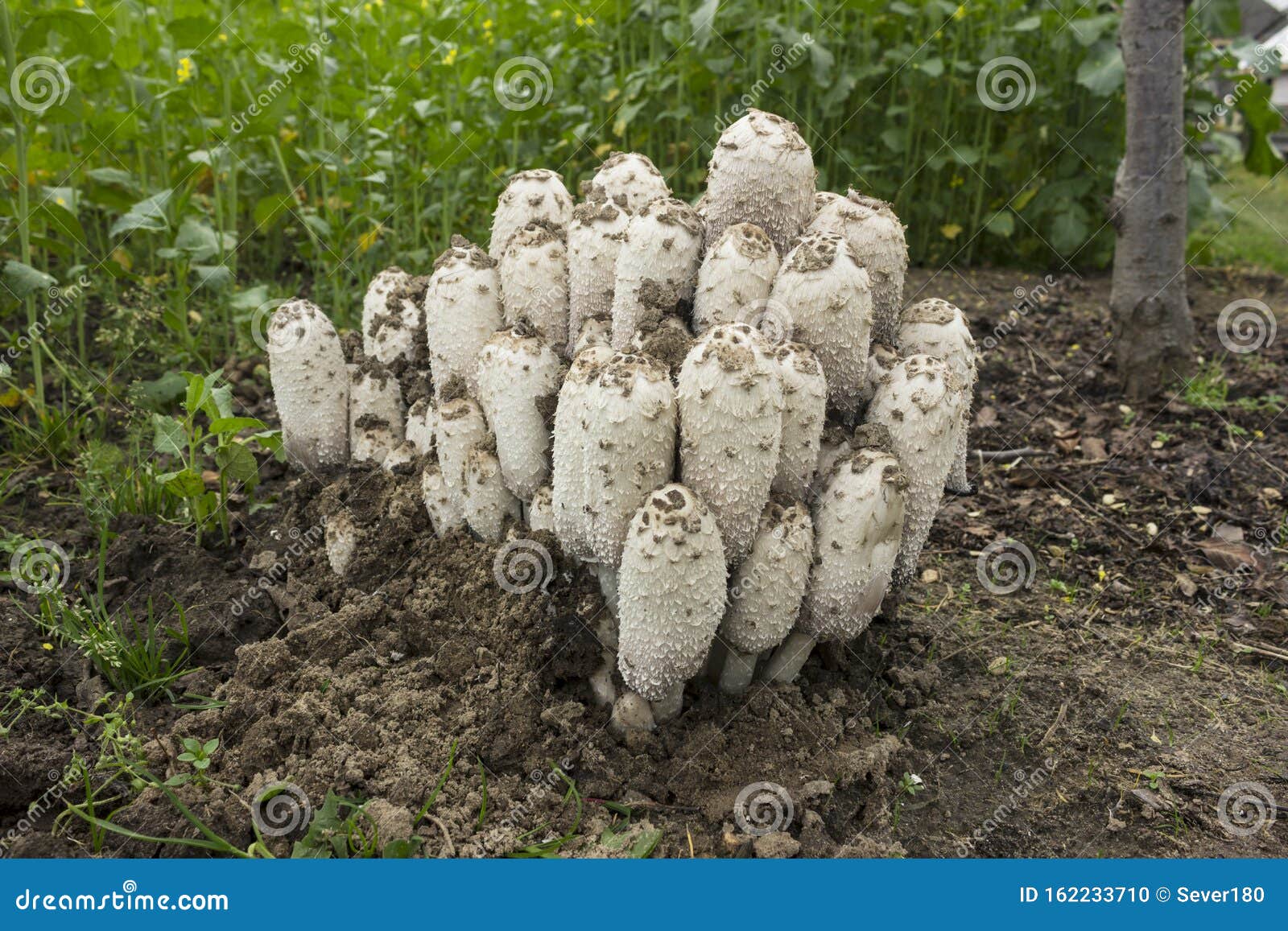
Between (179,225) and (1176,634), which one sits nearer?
(1176,634)

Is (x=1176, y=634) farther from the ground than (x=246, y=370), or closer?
closer

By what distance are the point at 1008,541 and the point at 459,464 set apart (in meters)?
1.97

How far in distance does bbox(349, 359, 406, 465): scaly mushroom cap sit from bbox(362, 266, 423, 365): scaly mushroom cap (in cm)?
5

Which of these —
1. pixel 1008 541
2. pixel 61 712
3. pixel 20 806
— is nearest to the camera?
pixel 20 806

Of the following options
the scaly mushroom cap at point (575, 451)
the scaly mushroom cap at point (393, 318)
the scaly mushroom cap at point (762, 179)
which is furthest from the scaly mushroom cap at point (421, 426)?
the scaly mushroom cap at point (762, 179)

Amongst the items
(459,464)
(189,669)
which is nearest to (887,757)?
(459,464)

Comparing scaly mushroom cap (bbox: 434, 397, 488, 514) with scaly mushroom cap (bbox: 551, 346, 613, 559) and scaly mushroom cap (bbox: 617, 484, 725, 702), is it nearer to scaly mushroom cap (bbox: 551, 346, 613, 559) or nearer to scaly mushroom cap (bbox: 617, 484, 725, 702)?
scaly mushroom cap (bbox: 551, 346, 613, 559)

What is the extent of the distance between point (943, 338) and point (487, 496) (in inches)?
43.3

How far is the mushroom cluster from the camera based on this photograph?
1.97m

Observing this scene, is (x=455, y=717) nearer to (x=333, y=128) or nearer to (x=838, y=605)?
(x=838, y=605)

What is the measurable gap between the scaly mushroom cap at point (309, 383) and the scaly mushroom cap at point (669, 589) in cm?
117

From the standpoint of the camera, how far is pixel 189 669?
8.39 ft

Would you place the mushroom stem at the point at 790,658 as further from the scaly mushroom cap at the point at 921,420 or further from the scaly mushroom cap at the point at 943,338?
the scaly mushroom cap at the point at 943,338

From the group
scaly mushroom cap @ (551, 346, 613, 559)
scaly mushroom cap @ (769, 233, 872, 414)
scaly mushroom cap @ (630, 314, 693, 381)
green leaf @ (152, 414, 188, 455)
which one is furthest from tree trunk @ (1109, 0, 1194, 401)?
green leaf @ (152, 414, 188, 455)
